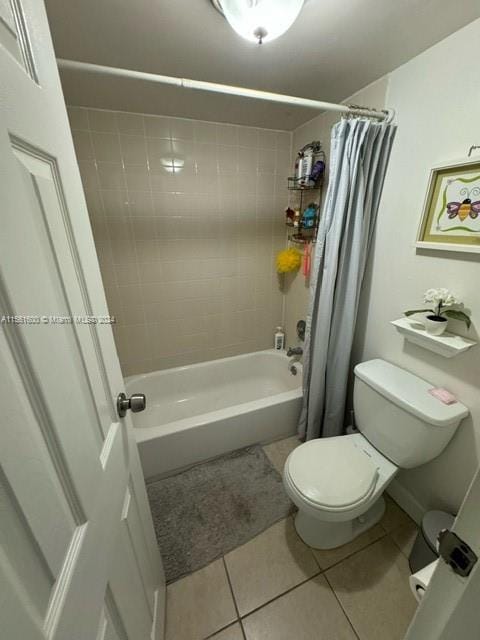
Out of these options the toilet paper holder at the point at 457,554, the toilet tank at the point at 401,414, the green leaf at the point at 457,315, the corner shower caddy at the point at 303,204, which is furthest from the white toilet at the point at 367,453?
the corner shower caddy at the point at 303,204

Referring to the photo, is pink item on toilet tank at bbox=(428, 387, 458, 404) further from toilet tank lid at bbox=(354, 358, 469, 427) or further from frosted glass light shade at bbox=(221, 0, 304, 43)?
frosted glass light shade at bbox=(221, 0, 304, 43)

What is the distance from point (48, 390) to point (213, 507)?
141 centimetres

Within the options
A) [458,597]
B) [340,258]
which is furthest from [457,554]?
[340,258]

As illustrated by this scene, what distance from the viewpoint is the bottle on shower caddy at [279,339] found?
2408mm

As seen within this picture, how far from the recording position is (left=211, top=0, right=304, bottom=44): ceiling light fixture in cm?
77

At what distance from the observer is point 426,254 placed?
1146 millimetres

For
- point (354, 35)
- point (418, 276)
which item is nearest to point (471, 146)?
point (418, 276)

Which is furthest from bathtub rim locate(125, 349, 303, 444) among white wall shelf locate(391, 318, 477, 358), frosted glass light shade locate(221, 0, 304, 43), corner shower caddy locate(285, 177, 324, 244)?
frosted glass light shade locate(221, 0, 304, 43)

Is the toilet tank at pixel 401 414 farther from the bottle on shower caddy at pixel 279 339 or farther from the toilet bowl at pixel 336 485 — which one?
the bottle on shower caddy at pixel 279 339

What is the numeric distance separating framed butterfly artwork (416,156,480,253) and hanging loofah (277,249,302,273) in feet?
3.24

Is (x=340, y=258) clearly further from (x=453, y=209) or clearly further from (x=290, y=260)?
(x=290, y=260)

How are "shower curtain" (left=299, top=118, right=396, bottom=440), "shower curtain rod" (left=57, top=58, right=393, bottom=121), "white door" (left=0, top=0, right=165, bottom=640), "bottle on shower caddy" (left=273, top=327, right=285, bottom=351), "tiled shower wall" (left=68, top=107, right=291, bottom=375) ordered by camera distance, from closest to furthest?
"white door" (left=0, top=0, right=165, bottom=640), "shower curtain rod" (left=57, top=58, right=393, bottom=121), "shower curtain" (left=299, top=118, right=396, bottom=440), "tiled shower wall" (left=68, top=107, right=291, bottom=375), "bottle on shower caddy" (left=273, top=327, right=285, bottom=351)

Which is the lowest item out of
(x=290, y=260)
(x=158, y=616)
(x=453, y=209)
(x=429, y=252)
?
(x=158, y=616)

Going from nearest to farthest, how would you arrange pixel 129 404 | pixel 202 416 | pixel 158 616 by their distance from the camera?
1. pixel 129 404
2. pixel 158 616
3. pixel 202 416
